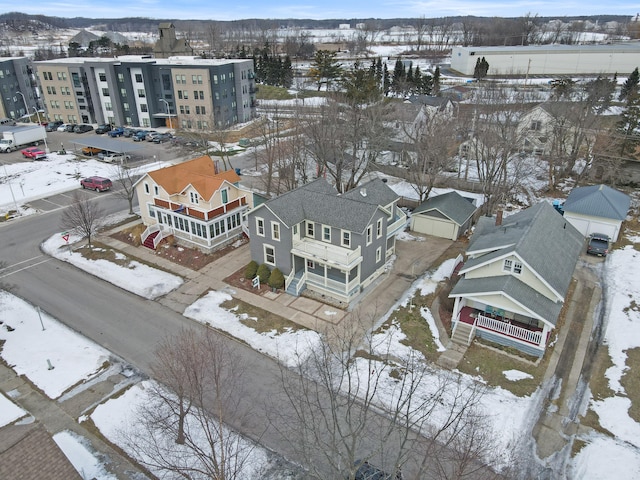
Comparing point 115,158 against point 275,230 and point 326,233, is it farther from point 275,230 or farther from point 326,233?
point 326,233

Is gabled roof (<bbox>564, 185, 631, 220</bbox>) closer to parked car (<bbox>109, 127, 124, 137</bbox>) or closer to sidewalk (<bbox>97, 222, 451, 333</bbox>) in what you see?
sidewalk (<bbox>97, 222, 451, 333</bbox>)

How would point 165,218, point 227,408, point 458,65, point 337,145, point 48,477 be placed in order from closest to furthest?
point 48,477 < point 227,408 < point 165,218 < point 337,145 < point 458,65

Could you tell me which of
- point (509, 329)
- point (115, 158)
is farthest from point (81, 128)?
point (509, 329)

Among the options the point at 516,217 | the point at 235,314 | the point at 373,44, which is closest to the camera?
the point at 235,314

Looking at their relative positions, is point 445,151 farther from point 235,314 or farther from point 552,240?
point 235,314

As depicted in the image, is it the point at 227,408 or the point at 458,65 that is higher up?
the point at 458,65

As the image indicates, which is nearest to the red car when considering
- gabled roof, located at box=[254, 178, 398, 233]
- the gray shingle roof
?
gabled roof, located at box=[254, 178, 398, 233]

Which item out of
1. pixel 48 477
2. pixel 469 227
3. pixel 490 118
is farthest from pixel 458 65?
pixel 48 477
